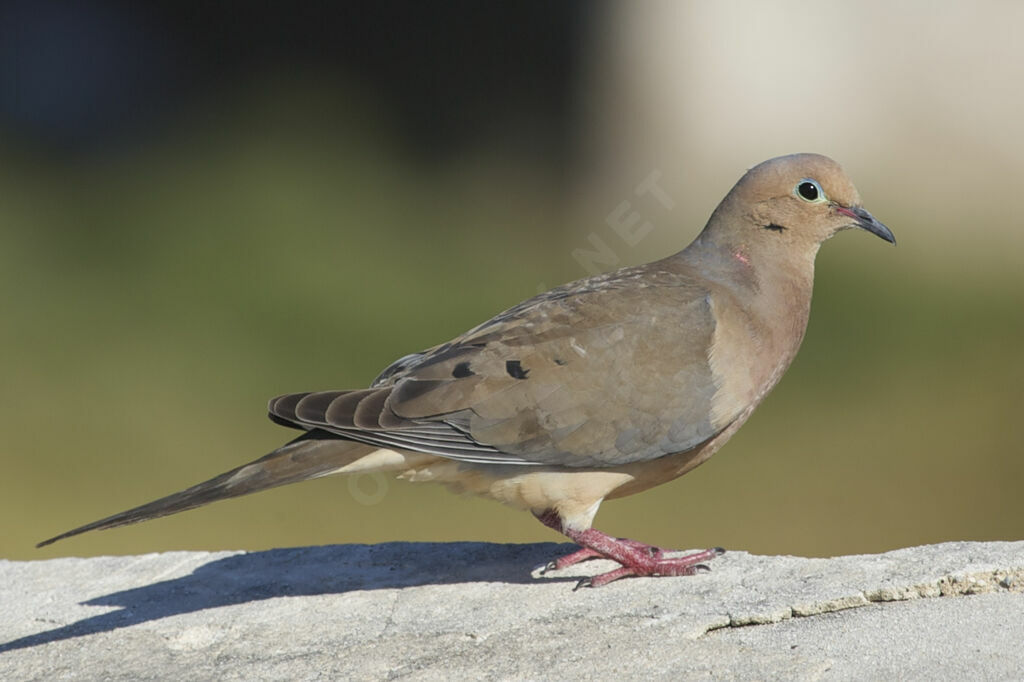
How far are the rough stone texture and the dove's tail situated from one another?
0.41 metres

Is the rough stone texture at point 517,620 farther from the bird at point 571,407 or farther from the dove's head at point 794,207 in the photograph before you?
the dove's head at point 794,207

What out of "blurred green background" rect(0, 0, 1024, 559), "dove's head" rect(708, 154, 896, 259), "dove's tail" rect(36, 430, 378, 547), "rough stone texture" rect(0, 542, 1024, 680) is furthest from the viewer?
"blurred green background" rect(0, 0, 1024, 559)

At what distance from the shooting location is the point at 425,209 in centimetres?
1312

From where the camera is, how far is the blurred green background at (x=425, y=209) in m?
9.90

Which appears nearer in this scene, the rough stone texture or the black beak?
the rough stone texture

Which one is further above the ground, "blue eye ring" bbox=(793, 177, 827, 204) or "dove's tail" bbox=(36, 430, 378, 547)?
"blue eye ring" bbox=(793, 177, 827, 204)

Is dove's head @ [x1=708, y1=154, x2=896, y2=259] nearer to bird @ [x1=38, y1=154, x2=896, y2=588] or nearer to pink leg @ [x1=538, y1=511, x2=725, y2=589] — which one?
bird @ [x1=38, y1=154, x2=896, y2=588]

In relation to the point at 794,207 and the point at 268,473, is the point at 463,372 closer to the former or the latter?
the point at 268,473

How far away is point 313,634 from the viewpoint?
13.6 ft

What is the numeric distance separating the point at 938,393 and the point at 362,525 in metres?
4.60

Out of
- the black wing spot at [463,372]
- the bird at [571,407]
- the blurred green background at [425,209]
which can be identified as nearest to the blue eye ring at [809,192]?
the bird at [571,407]

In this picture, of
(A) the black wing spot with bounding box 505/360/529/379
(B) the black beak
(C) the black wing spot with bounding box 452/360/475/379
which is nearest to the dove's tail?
(C) the black wing spot with bounding box 452/360/475/379

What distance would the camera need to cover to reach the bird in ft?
14.1

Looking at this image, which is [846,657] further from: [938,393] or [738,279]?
[938,393]
